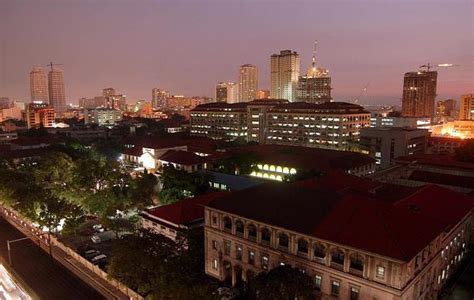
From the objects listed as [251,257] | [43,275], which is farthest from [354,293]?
[43,275]

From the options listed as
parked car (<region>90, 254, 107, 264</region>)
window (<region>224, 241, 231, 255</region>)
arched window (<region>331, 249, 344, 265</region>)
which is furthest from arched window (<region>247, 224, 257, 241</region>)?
parked car (<region>90, 254, 107, 264</region>)

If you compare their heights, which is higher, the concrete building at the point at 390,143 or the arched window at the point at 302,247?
the concrete building at the point at 390,143

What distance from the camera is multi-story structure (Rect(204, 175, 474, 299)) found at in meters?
31.6

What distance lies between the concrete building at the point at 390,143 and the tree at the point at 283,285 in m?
81.8

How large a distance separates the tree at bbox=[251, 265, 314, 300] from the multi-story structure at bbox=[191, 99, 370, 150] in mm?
106810

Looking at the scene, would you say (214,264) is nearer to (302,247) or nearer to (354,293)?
(302,247)

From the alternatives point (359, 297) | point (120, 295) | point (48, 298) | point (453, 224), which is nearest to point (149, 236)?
point (120, 295)

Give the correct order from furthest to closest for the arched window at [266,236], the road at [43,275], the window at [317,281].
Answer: the road at [43,275] < the arched window at [266,236] < the window at [317,281]

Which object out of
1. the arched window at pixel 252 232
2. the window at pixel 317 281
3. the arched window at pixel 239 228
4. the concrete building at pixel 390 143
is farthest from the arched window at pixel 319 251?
the concrete building at pixel 390 143

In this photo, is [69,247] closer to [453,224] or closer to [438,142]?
[453,224]

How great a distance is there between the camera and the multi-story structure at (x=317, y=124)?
451 ft

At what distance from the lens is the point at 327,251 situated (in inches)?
1346

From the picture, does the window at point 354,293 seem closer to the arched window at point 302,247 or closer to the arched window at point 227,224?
the arched window at point 302,247

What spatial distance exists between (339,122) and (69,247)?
355 ft
